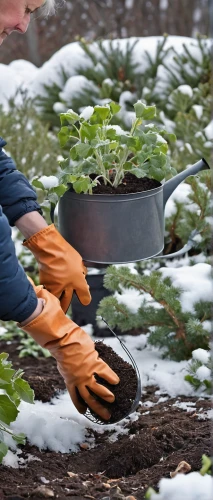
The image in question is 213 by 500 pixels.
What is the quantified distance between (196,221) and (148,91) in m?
2.88

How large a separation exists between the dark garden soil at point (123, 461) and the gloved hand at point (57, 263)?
471 millimetres

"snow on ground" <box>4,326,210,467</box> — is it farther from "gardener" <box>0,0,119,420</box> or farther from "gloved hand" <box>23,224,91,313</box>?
"gloved hand" <box>23,224,91,313</box>

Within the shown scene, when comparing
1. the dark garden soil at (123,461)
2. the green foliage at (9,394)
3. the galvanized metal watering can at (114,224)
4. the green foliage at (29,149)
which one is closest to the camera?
the dark garden soil at (123,461)

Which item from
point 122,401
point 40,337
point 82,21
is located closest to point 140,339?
point 122,401

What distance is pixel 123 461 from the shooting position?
2.03 m

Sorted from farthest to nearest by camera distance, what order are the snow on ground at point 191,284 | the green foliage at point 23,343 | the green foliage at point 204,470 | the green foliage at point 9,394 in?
the green foliage at point 23,343 < the snow on ground at point 191,284 < the green foliage at point 9,394 < the green foliage at point 204,470

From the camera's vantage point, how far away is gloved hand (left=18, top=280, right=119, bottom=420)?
1983 millimetres

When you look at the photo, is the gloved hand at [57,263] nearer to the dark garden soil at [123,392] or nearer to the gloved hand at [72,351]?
the gloved hand at [72,351]

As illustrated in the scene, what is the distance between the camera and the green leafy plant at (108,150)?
2.10m

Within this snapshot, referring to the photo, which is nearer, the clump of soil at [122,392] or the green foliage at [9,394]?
the green foliage at [9,394]

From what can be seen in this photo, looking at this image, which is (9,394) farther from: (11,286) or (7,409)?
(11,286)

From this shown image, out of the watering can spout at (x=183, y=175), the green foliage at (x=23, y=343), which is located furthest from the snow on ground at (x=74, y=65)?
the watering can spout at (x=183, y=175)

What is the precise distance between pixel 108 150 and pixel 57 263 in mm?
374

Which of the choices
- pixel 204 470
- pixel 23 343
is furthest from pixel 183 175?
pixel 23 343
